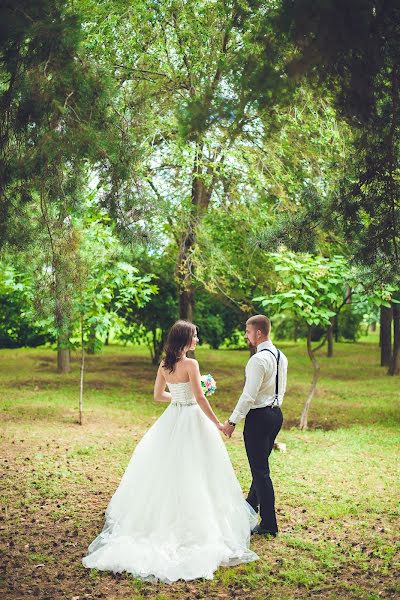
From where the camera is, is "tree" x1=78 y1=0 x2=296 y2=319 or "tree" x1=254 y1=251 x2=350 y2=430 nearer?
"tree" x1=254 y1=251 x2=350 y2=430

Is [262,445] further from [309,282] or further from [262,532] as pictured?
[309,282]

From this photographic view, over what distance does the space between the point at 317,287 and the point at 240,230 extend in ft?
15.6

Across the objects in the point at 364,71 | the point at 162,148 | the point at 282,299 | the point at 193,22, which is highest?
the point at 193,22

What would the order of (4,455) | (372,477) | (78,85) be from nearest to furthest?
(78,85), (372,477), (4,455)

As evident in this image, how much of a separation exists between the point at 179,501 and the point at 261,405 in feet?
3.85

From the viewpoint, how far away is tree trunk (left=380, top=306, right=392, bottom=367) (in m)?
22.5

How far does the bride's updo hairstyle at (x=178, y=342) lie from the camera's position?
611 centimetres

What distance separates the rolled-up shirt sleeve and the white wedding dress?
1.33 feet

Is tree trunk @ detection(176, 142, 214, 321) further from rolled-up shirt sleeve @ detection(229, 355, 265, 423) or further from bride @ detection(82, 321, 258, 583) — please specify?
rolled-up shirt sleeve @ detection(229, 355, 265, 423)

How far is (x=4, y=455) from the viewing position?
9594mm

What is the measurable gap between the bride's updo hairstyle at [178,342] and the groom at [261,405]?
597 mm

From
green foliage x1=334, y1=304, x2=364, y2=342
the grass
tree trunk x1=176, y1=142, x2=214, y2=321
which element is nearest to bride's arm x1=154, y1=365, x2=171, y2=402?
the grass

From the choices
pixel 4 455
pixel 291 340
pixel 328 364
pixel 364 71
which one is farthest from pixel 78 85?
pixel 291 340

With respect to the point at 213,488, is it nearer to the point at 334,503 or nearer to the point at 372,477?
the point at 334,503
